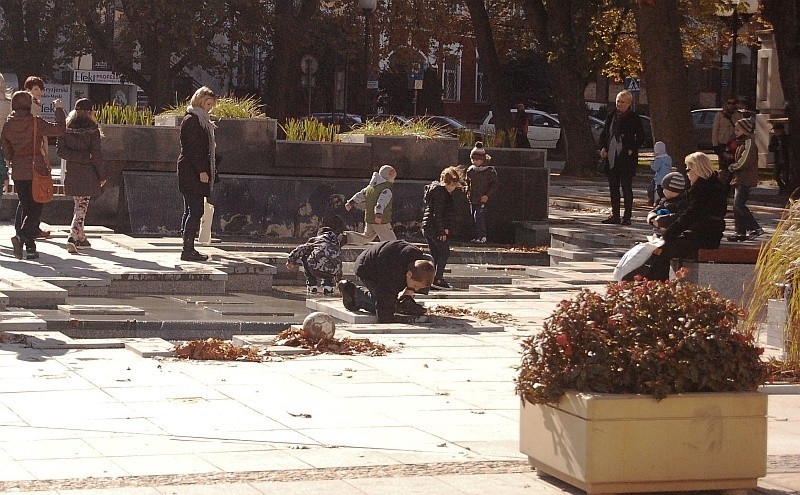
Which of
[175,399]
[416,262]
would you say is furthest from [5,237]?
[175,399]

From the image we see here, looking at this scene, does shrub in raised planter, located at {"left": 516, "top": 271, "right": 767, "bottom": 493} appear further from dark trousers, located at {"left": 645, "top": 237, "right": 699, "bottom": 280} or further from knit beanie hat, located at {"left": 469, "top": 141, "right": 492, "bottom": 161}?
knit beanie hat, located at {"left": 469, "top": 141, "right": 492, "bottom": 161}

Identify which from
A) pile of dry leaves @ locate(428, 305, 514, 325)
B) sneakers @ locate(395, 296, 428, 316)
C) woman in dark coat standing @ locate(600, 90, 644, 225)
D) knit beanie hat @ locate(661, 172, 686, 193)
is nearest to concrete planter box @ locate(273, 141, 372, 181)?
woman in dark coat standing @ locate(600, 90, 644, 225)

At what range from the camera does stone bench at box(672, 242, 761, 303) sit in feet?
42.6

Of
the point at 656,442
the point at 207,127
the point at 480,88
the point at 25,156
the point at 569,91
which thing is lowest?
the point at 656,442

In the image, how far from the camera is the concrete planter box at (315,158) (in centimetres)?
2106

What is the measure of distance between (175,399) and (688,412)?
3267 millimetres

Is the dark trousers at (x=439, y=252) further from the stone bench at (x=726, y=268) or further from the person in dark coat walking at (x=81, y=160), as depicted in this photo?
the person in dark coat walking at (x=81, y=160)

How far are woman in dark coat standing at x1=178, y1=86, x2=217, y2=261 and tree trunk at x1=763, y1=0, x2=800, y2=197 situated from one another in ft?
49.9

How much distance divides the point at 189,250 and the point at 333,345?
5.46 m

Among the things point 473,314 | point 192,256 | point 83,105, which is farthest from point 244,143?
point 473,314

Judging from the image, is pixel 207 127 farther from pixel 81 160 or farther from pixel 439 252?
pixel 439 252

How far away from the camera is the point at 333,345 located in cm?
1091

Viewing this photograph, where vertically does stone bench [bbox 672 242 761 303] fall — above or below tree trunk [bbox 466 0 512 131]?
below

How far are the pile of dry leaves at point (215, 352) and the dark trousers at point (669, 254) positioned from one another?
12.7 ft
